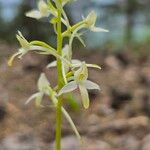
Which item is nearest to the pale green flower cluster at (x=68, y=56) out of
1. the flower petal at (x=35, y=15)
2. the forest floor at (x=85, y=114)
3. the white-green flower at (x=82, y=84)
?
the white-green flower at (x=82, y=84)

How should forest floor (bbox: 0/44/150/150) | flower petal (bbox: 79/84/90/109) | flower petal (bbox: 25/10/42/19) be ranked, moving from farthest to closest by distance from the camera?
forest floor (bbox: 0/44/150/150) < flower petal (bbox: 25/10/42/19) < flower petal (bbox: 79/84/90/109)

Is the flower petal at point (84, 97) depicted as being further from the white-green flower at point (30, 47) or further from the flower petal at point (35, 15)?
the flower petal at point (35, 15)

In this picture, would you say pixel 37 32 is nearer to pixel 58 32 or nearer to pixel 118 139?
pixel 118 139

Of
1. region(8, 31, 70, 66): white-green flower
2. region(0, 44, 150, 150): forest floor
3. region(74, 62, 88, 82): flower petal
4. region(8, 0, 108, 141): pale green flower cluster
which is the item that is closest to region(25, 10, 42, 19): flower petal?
region(8, 0, 108, 141): pale green flower cluster

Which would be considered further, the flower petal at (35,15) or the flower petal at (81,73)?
the flower petal at (35,15)

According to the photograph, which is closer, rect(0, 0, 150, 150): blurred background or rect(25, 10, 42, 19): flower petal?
rect(25, 10, 42, 19): flower petal

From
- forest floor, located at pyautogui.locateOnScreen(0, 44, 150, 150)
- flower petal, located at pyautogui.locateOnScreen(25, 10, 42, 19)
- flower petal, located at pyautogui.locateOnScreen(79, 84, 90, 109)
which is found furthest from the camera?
forest floor, located at pyautogui.locateOnScreen(0, 44, 150, 150)

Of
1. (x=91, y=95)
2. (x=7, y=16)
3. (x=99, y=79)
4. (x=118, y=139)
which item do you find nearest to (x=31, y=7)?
(x=7, y=16)

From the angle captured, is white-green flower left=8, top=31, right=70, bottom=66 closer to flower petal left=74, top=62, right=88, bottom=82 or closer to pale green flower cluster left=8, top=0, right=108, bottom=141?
pale green flower cluster left=8, top=0, right=108, bottom=141

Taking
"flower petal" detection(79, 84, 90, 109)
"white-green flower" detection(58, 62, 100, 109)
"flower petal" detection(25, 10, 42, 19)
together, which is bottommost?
"flower petal" detection(79, 84, 90, 109)
